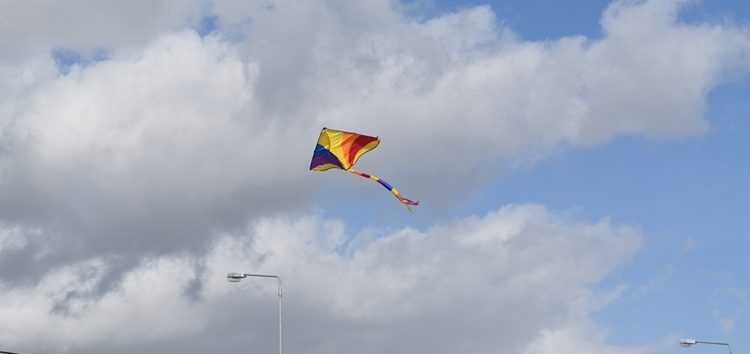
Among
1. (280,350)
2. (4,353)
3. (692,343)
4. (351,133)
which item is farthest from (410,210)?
(692,343)

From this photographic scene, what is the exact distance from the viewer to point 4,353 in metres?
85.1

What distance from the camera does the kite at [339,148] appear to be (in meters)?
89.8

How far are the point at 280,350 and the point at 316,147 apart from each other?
15933 millimetres

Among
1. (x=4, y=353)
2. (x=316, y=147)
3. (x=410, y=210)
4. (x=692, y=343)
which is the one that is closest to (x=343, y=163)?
(x=316, y=147)

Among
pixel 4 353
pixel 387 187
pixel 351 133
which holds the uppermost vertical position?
pixel 351 133

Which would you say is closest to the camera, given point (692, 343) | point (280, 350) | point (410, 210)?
point (410, 210)

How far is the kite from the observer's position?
8984 centimetres

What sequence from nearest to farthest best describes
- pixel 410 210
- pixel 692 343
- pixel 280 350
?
pixel 410 210 → pixel 280 350 → pixel 692 343

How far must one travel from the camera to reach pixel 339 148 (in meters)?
90.1

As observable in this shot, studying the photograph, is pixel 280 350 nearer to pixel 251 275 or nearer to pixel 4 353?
pixel 251 275

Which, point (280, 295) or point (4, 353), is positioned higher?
point (280, 295)

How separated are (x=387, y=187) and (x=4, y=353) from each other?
26.4 metres

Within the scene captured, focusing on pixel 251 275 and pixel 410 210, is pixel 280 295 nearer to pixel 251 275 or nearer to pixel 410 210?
pixel 251 275

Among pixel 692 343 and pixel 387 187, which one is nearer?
pixel 387 187
